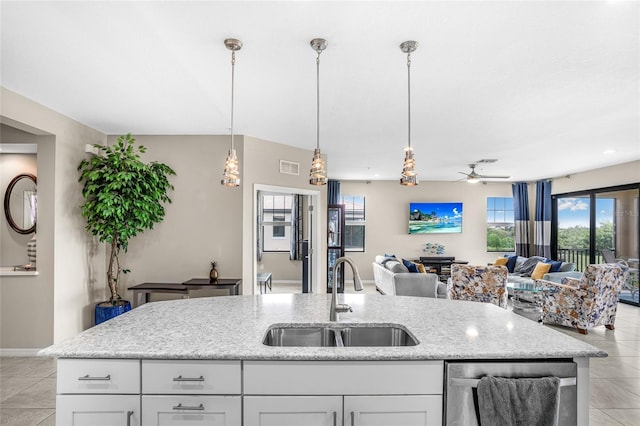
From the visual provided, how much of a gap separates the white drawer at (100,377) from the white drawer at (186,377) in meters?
0.05

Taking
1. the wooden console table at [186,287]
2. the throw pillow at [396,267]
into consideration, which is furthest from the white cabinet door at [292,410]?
the throw pillow at [396,267]

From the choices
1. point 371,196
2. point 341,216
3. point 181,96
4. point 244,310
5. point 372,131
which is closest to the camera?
point 244,310

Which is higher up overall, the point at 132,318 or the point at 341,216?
A: the point at 341,216

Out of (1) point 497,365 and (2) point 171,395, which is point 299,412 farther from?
(1) point 497,365

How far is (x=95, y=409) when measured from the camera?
1.55 m

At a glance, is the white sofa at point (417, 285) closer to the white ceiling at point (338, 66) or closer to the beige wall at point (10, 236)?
the white ceiling at point (338, 66)

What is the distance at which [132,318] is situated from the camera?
2070 mm

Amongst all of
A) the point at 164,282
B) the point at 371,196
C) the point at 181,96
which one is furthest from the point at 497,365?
the point at 371,196

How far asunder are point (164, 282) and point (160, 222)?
761 mm

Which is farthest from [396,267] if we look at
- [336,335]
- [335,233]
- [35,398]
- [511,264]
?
[35,398]

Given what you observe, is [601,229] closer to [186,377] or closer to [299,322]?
[299,322]

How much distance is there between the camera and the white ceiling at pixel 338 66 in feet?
6.58

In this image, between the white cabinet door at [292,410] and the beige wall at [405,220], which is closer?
the white cabinet door at [292,410]

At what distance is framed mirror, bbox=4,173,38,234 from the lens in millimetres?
4176
